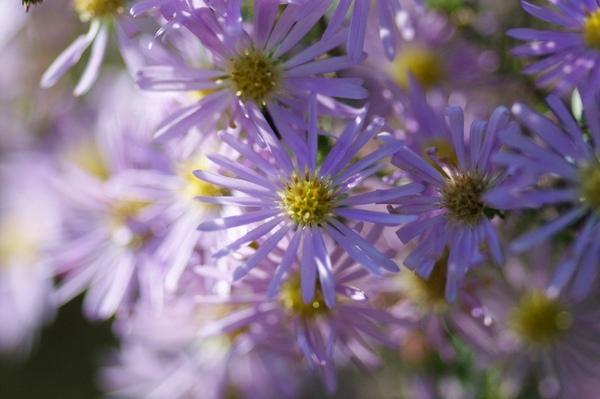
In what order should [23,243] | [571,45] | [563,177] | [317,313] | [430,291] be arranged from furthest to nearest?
[23,243] < [430,291] < [317,313] < [571,45] < [563,177]

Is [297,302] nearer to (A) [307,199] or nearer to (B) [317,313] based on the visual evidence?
(B) [317,313]

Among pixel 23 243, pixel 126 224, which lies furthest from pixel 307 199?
pixel 23 243

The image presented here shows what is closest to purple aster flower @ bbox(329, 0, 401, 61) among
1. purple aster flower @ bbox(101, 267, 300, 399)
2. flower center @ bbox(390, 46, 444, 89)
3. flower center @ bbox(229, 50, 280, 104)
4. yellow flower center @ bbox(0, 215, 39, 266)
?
flower center @ bbox(229, 50, 280, 104)

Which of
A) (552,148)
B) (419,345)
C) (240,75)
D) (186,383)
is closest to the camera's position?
(552,148)

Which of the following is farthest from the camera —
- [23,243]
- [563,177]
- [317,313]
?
[23,243]

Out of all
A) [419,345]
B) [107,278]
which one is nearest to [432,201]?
[419,345]

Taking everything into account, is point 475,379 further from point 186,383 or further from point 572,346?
point 186,383

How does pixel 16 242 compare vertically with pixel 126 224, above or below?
above

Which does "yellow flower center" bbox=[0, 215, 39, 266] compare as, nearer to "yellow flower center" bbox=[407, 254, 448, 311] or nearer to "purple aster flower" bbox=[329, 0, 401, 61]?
"yellow flower center" bbox=[407, 254, 448, 311]
